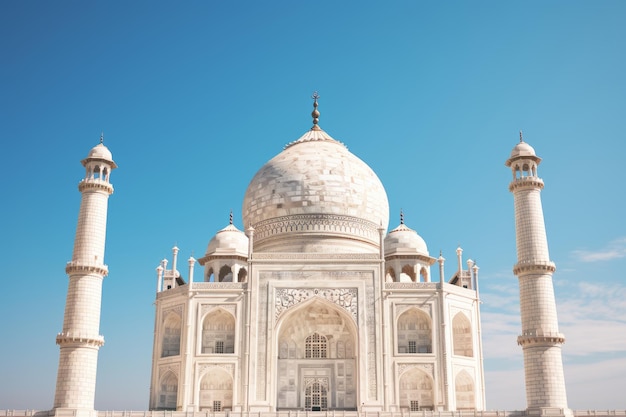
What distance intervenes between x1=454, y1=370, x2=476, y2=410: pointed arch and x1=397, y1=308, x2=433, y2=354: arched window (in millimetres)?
1431

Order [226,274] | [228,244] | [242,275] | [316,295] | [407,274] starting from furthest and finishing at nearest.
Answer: [407,274] → [242,275] → [226,274] → [228,244] → [316,295]

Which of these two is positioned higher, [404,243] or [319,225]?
[319,225]

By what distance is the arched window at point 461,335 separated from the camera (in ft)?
82.1

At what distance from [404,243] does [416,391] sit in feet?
18.8

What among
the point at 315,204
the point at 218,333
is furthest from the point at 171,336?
the point at 315,204

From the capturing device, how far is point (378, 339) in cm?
2353

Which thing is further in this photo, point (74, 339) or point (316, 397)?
point (316, 397)

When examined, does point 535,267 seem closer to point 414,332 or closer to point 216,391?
point 414,332

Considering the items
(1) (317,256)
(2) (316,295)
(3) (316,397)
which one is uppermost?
(1) (317,256)

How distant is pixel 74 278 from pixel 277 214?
8160mm

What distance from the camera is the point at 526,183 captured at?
23.3 m

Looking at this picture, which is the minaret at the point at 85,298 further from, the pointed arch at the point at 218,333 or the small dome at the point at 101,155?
the pointed arch at the point at 218,333

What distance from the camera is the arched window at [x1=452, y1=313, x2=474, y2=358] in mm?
25031

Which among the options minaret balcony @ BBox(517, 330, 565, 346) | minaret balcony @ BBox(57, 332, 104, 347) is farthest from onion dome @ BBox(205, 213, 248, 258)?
minaret balcony @ BBox(517, 330, 565, 346)
